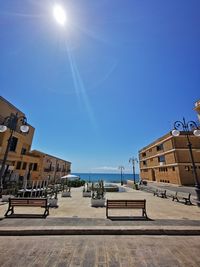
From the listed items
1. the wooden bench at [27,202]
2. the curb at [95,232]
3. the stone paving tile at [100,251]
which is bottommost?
the stone paving tile at [100,251]

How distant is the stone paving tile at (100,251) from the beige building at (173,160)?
1095 inches

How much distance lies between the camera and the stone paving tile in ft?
11.3

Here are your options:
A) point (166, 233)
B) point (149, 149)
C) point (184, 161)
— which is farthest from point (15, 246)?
point (149, 149)

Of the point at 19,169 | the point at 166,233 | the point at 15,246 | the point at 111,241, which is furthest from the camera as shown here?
the point at 19,169

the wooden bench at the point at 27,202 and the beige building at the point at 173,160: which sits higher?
the beige building at the point at 173,160

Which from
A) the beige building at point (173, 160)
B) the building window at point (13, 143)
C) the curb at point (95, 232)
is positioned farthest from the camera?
the beige building at point (173, 160)

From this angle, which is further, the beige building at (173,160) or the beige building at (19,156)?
the beige building at (173,160)

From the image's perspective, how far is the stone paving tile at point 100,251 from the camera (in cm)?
344

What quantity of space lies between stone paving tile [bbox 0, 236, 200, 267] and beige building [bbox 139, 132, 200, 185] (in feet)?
91.2

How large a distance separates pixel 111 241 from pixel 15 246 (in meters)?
2.85

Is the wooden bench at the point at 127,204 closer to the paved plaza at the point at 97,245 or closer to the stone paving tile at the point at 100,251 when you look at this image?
the paved plaza at the point at 97,245

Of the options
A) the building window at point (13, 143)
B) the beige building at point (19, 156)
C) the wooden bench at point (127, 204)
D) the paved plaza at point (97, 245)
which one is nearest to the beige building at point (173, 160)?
the beige building at point (19, 156)

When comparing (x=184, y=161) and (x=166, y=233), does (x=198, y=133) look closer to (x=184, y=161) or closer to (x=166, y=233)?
(x=166, y=233)

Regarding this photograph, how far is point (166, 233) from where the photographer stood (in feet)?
16.8
